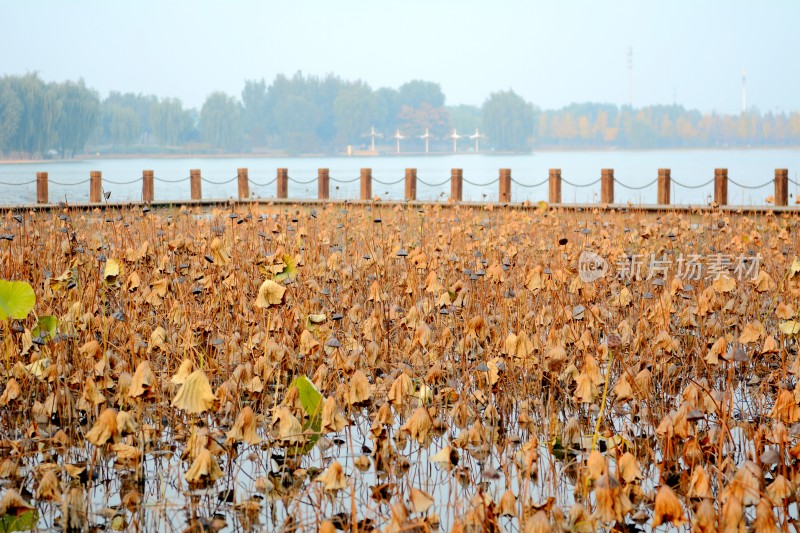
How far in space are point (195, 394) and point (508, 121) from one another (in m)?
99.5

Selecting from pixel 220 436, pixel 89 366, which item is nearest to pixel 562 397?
pixel 220 436

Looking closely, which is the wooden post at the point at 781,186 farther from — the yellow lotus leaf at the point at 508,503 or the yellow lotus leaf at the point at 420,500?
the yellow lotus leaf at the point at 420,500

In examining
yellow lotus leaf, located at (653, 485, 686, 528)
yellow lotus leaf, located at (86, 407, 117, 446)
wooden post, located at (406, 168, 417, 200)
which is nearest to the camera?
yellow lotus leaf, located at (653, 485, 686, 528)

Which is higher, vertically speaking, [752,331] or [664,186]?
[664,186]

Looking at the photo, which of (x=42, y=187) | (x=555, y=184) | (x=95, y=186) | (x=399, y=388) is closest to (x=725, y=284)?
(x=399, y=388)

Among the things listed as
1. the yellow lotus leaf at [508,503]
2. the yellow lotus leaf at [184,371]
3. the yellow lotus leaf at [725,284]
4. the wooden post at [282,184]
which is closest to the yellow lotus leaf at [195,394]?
the yellow lotus leaf at [184,371]

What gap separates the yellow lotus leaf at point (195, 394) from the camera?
2303mm

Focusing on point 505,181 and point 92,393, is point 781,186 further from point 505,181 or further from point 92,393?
point 92,393

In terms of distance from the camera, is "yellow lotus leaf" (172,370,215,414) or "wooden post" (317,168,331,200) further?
"wooden post" (317,168,331,200)

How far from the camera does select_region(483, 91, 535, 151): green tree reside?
3873 inches

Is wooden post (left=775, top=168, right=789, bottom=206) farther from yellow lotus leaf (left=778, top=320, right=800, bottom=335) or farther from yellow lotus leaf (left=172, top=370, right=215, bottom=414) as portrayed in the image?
yellow lotus leaf (left=172, top=370, right=215, bottom=414)

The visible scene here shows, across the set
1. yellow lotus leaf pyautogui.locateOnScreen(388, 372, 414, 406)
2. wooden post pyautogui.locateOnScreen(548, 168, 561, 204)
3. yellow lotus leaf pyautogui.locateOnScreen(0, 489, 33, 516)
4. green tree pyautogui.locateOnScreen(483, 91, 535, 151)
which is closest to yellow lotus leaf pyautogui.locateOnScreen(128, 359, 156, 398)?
yellow lotus leaf pyautogui.locateOnScreen(0, 489, 33, 516)

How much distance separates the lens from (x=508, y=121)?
327 ft

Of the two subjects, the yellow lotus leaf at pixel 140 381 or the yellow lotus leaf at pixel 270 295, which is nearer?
the yellow lotus leaf at pixel 140 381
